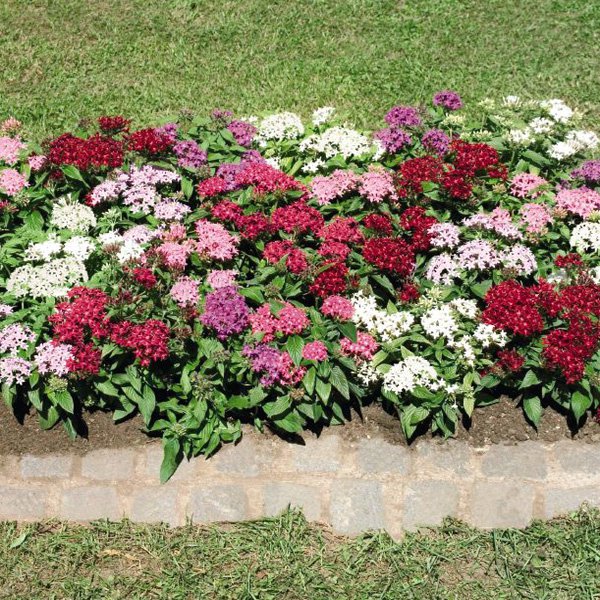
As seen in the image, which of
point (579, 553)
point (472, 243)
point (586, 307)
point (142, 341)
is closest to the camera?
point (579, 553)

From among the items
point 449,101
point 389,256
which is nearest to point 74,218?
point 389,256

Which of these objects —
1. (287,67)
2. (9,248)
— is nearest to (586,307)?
(9,248)

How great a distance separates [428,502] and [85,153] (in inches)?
137

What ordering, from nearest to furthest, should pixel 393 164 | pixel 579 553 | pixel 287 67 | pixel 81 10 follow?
pixel 579 553 < pixel 393 164 < pixel 287 67 < pixel 81 10

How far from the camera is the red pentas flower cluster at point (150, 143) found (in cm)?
630

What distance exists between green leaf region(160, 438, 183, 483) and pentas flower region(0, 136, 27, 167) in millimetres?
2681

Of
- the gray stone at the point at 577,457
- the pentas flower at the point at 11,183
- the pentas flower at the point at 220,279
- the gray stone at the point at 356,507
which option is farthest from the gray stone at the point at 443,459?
the pentas flower at the point at 11,183

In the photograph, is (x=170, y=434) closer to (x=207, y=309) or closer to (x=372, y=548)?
(x=207, y=309)

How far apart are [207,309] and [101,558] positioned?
1601 millimetres

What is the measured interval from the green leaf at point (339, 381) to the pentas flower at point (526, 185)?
2.10 m

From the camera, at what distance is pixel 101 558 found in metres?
4.68

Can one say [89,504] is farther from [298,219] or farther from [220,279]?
[298,219]

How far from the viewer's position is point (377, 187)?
6.06 metres

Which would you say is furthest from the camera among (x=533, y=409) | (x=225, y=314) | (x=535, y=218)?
(x=535, y=218)
